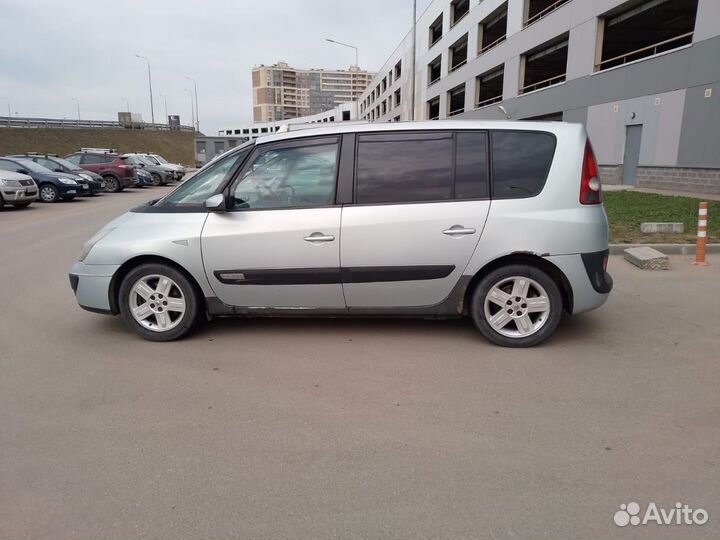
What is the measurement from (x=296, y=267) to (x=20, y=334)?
2678mm

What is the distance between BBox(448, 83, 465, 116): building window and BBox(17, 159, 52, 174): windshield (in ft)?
96.4

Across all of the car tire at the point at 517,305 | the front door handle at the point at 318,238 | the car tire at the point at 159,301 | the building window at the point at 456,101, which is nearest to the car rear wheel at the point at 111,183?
the car tire at the point at 159,301

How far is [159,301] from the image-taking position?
4379mm

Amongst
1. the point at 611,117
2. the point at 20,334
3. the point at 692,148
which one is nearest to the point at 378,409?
the point at 20,334

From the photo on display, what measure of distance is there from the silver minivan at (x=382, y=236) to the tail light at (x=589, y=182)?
0.04ft

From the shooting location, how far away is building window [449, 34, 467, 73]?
36.6m

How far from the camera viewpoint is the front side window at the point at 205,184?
441 centimetres

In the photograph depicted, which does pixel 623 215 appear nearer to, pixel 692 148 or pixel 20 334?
pixel 692 148

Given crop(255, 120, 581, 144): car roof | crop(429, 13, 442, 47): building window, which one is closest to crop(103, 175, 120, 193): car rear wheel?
crop(255, 120, 581, 144): car roof

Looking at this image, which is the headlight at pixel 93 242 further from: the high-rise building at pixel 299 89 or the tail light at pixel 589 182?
the high-rise building at pixel 299 89

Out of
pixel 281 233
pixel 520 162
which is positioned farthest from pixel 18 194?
pixel 520 162

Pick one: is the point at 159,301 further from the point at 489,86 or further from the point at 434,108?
the point at 434,108

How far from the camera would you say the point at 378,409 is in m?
3.22

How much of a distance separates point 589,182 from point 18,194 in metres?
15.4
